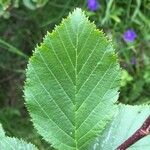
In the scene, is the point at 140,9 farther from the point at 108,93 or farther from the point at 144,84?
the point at 108,93

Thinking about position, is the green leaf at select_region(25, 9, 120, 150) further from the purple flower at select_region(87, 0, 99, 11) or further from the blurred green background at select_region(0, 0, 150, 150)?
the purple flower at select_region(87, 0, 99, 11)

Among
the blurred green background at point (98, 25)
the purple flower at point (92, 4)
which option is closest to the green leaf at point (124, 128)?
the blurred green background at point (98, 25)

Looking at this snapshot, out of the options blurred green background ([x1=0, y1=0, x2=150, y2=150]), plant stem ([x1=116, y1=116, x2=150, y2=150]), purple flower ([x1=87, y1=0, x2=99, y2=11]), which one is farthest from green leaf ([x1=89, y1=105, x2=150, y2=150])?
purple flower ([x1=87, y1=0, x2=99, y2=11])

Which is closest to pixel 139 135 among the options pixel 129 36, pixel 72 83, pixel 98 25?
pixel 72 83

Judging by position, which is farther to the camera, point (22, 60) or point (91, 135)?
point (22, 60)

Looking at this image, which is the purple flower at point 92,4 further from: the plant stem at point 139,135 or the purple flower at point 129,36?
the plant stem at point 139,135

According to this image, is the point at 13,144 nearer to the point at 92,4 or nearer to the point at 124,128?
the point at 124,128

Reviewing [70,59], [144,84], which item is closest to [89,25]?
[70,59]

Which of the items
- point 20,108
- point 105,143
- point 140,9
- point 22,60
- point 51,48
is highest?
point 51,48
